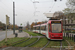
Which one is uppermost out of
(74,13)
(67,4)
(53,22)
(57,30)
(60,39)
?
(67,4)

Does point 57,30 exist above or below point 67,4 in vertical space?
below

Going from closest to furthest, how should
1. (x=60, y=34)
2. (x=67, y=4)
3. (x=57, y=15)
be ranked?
(x=60, y=34) < (x=67, y=4) < (x=57, y=15)

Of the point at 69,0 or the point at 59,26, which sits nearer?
the point at 59,26

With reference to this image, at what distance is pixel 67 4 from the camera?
2502cm

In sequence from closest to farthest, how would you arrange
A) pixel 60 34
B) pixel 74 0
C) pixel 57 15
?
pixel 60 34 → pixel 74 0 → pixel 57 15

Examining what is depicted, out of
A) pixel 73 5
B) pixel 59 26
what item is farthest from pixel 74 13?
pixel 59 26

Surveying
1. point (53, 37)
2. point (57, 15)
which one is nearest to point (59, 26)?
point (53, 37)

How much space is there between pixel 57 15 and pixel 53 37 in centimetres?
5137

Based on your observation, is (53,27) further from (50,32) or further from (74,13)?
(74,13)

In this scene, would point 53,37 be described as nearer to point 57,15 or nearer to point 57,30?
point 57,30

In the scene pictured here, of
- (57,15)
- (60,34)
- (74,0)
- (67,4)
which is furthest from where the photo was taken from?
(57,15)

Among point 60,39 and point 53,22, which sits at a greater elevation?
point 53,22

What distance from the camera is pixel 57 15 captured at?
217ft

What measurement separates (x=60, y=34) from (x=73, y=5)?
9.90 metres
